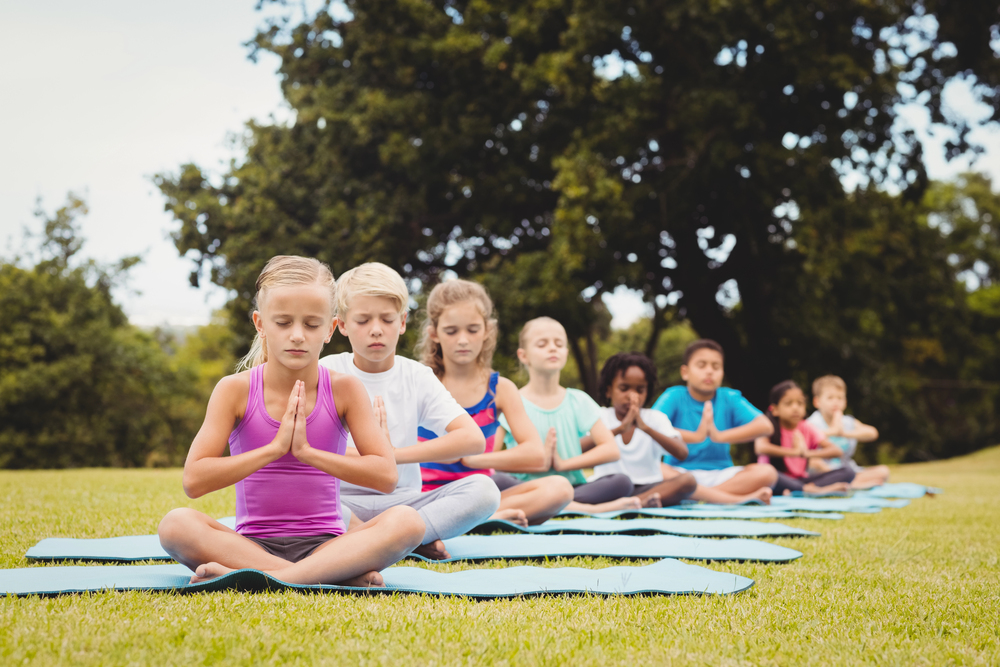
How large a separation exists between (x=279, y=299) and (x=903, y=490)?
8879 millimetres

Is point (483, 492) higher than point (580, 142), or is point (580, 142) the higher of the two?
point (580, 142)

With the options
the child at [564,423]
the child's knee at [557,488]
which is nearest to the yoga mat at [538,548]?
the child's knee at [557,488]

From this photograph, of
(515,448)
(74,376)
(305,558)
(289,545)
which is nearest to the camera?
(305,558)

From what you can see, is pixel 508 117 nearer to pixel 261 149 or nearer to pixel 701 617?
pixel 261 149

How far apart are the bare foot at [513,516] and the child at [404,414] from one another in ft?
2.68

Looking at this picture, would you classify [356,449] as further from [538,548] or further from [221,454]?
[538,548]

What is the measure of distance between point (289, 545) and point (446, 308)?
6.91 feet

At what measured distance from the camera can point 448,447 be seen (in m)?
3.70

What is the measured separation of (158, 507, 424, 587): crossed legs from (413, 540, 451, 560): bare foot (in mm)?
808

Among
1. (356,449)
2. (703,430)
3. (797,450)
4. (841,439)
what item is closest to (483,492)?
(356,449)

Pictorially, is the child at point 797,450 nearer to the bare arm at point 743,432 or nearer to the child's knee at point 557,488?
the bare arm at point 743,432

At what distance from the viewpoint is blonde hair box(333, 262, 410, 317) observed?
12.1 ft

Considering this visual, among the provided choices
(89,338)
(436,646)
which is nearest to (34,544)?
(436,646)

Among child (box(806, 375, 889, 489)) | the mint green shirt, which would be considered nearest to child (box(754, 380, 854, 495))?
child (box(806, 375, 889, 489))
